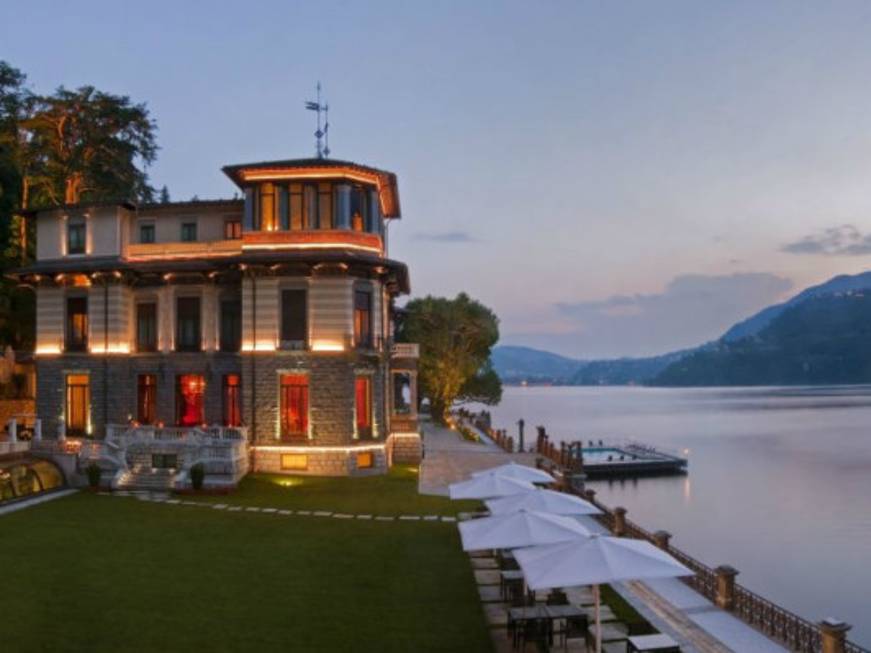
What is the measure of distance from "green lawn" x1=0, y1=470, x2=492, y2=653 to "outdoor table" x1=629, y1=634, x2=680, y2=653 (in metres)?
2.81

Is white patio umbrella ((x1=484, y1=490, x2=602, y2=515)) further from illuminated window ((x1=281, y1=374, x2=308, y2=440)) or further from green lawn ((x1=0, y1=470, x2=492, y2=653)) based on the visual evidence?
illuminated window ((x1=281, y1=374, x2=308, y2=440))

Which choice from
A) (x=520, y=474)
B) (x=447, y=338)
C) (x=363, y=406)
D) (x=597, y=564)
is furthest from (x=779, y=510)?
(x=597, y=564)

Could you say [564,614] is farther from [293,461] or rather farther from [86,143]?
[86,143]

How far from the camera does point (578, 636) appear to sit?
13.6 m

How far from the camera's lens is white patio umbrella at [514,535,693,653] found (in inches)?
447

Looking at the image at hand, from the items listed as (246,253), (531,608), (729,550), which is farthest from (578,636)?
(729,550)

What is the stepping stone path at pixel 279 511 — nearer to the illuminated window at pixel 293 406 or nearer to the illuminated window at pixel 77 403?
the illuminated window at pixel 293 406

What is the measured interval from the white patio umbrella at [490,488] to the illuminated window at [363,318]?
47.4 ft

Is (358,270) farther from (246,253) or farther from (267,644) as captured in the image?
(267,644)

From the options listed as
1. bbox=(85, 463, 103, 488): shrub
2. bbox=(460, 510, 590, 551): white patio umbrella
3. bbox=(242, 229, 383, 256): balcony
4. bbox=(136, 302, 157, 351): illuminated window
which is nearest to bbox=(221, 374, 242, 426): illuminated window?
bbox=(136, 302, 157, 351): illuminated window

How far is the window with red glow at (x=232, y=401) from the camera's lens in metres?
35.5

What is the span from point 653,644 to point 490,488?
7.76 m

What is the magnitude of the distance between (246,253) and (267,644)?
22.5 m

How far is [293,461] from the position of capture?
3334cm
